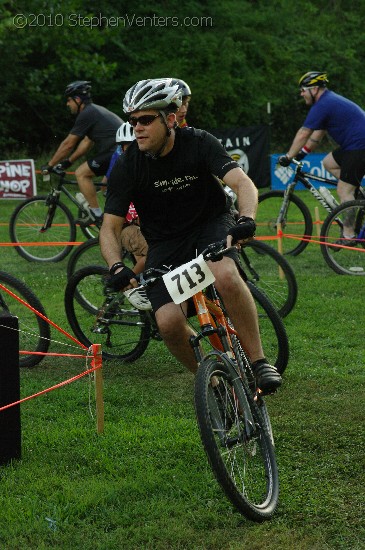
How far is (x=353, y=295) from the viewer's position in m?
9.63

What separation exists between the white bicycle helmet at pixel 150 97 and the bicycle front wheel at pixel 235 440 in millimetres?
1299

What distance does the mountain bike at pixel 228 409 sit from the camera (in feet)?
13.7

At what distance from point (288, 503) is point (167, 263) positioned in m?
1.39

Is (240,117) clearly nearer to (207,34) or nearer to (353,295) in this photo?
(207,34)

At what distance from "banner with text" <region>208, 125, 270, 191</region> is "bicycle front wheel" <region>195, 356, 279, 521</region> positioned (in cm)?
2003

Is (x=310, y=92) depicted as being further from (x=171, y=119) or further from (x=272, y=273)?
(x=171, y=119)

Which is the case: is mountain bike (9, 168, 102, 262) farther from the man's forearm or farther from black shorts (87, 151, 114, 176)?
the man's forearm

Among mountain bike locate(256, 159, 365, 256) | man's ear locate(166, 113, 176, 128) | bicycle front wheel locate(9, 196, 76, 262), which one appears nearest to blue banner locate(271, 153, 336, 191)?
mountain bike locate(256, 159, 365, 256)

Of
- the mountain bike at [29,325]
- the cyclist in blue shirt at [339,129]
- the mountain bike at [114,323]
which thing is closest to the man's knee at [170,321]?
the mountain bike at [114,323]

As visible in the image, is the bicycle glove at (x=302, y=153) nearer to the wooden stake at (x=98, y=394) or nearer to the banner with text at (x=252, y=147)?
the wooden stake at (x=98, y=394)

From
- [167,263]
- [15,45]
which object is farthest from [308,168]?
[167,263]

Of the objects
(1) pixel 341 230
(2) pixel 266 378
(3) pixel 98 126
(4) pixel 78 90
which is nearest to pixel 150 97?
(2) pixel 266 378

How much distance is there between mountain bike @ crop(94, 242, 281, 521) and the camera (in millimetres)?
4184

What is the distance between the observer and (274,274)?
830cm
